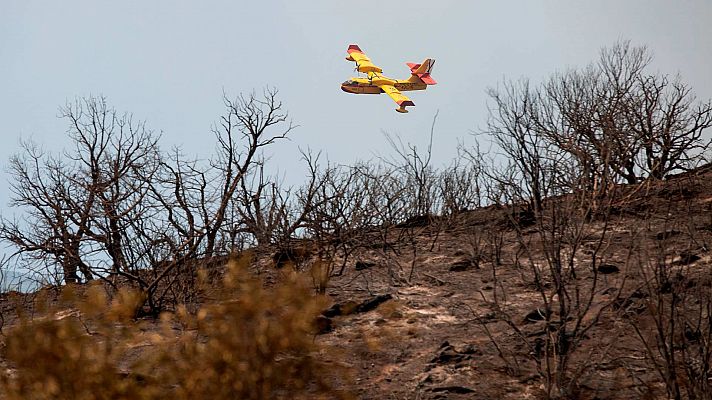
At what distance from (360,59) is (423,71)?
1.77 meters

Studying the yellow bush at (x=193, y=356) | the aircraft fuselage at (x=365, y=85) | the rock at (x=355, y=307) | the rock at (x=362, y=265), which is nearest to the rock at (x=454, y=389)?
the yellow bush at (x=193, y=356)

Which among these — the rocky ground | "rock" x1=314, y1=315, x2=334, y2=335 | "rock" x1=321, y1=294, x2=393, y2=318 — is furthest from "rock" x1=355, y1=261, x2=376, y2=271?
"rock" x1=314, y1=315, x2=334, y2=335

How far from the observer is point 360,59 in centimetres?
2041

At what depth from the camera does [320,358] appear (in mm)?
7684

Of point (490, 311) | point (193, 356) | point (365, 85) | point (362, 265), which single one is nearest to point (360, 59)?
point (365, 85)

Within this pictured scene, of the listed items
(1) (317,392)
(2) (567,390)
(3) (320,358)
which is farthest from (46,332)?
(2) (567,390)

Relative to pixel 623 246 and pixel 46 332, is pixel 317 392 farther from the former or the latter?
pixel 623 246

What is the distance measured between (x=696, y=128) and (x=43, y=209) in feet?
42.2

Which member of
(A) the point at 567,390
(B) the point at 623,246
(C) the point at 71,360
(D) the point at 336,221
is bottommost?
(A) the point at 567,390

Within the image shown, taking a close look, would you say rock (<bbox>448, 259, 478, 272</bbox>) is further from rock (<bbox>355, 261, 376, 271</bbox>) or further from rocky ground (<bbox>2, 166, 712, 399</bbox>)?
rock (<bbox>355, 261, 376, 271</bbox>)

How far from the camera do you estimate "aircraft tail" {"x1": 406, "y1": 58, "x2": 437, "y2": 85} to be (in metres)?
20.6

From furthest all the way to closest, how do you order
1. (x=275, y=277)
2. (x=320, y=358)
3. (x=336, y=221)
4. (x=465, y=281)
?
(x=336, y=221), (x=275, y=277), (x=465, y=281), (x=320, y=358)

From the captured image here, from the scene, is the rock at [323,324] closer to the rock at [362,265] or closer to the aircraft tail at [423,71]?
the rock at [362,265]

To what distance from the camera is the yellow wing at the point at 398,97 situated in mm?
17091
